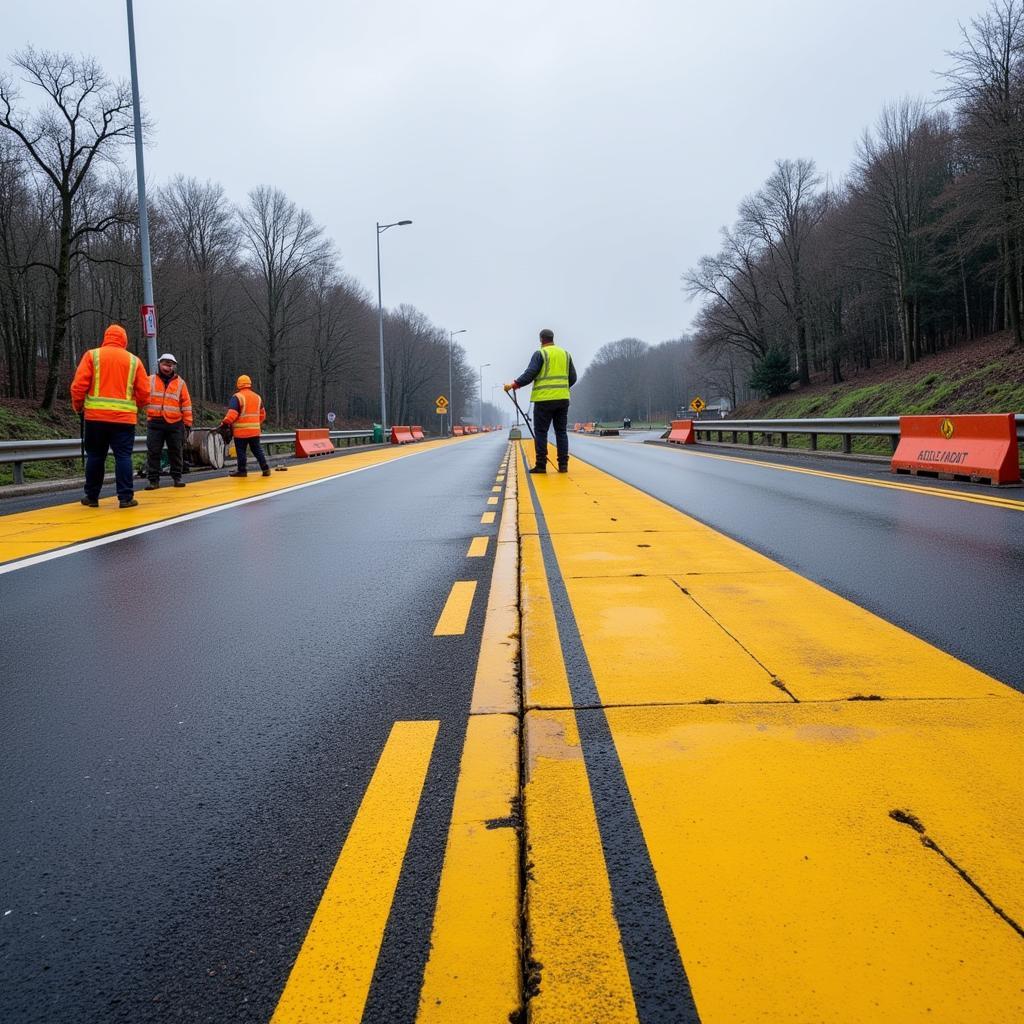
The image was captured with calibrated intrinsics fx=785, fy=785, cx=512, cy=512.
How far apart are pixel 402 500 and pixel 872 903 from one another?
9242 mm

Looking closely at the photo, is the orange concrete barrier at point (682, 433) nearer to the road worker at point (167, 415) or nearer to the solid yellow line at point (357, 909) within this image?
the road worker at point (167, 415)

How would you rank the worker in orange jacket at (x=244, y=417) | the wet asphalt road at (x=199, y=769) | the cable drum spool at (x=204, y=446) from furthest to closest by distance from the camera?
the cable drum spool at (x=204, y=446) < the worker in orange jacket at (x=244, y=417) < the wet asphalt road at (x=199, y=769)

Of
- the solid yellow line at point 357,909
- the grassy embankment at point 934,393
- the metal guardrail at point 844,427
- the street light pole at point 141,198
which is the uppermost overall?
the street light pole at point 141,198

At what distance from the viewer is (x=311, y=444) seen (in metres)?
25.6

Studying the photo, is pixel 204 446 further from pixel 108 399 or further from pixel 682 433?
pixel 682 433

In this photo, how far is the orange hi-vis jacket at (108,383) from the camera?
9.27 metres

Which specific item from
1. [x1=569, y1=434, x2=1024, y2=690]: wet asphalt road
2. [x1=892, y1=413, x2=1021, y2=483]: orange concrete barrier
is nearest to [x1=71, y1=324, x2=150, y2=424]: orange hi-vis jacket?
[x1=569, y1=434, x2=1024, y2=690]: wet asphalt road

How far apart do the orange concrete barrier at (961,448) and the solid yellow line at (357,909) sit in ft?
32.6

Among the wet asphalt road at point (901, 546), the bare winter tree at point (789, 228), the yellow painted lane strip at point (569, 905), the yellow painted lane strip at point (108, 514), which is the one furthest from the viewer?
the bare winter tree at point (789, 228)

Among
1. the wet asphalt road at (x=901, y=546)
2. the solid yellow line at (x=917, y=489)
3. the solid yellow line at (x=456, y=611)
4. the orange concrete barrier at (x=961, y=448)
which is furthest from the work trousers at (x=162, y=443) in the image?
the orange concrete barrier at (x=961, y=448)

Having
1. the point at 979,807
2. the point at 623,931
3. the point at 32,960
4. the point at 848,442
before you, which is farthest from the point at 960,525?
the point at 848,442

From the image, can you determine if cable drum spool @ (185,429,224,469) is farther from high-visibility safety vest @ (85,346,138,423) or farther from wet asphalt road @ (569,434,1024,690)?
wet asphalt road @ (569,434,1024,690)

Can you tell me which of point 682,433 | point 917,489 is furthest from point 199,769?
point 682,433

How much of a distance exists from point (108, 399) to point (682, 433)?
24198mm
